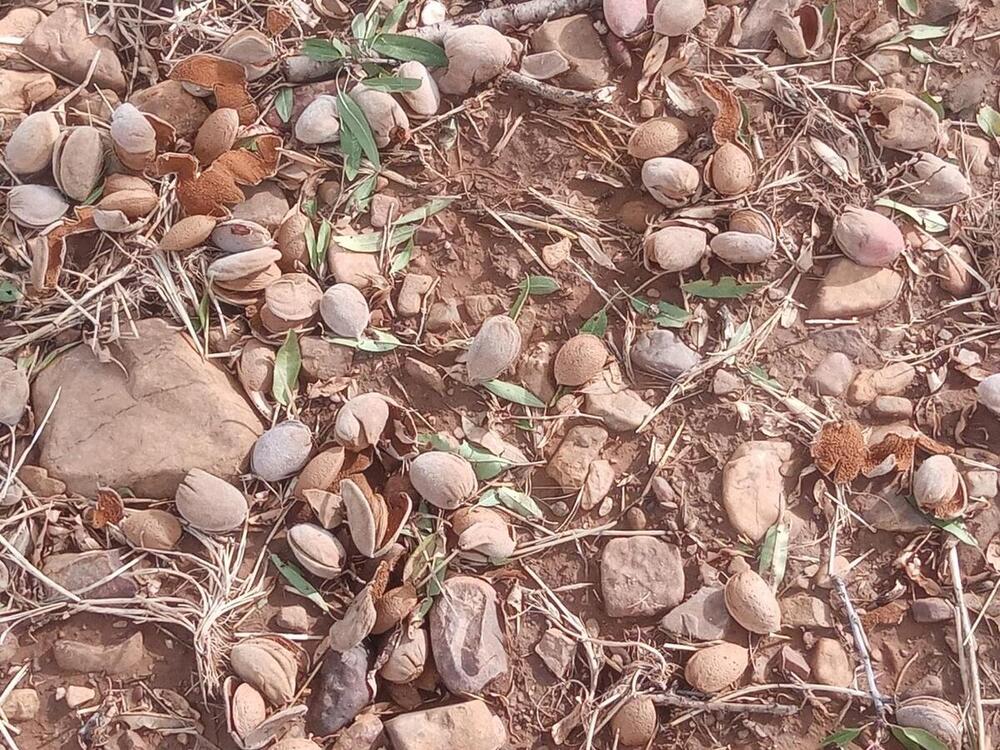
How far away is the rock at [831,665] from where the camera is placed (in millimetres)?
1446

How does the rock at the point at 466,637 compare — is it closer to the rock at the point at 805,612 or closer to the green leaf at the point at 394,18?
the rock at the point at 805,612

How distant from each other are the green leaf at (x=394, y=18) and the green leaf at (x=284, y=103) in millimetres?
215

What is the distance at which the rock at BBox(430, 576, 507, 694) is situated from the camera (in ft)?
4.74

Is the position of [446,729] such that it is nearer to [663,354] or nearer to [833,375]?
[663,354]

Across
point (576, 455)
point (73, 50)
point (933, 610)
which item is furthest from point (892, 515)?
point (73, 50)

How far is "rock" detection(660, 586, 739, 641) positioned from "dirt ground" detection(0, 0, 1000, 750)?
1.1 inches

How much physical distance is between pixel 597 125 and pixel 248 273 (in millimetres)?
684

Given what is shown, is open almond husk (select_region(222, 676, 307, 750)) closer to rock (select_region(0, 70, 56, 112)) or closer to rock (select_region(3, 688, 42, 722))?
rock (select_region(3, 688, 42, 722))

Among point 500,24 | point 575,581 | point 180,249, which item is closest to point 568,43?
point 500,24

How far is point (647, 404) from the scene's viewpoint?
157cm

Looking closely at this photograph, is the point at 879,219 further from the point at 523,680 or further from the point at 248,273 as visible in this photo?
the point at 248,273

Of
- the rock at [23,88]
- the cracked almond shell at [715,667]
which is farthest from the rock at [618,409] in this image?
the rock at [23,88]

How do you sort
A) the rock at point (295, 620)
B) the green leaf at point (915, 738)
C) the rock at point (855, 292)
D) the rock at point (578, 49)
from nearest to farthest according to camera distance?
the green leaf at point (915, 738), the rock at point (295, 620), the rock at point (855, 292), the rock at point (578, 49)

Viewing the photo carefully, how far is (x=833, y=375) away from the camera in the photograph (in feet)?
5.18
